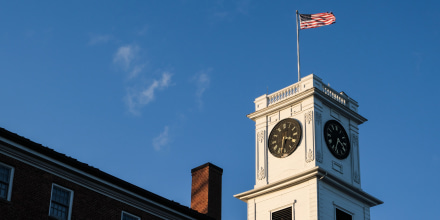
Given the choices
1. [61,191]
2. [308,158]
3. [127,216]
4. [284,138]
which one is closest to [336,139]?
[308,158]

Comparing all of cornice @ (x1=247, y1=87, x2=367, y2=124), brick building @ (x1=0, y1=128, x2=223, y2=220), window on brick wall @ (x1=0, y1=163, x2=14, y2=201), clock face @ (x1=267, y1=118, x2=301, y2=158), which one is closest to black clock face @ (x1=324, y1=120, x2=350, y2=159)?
cornice @ (x1=247, y1=87, x2=367, y2=124)

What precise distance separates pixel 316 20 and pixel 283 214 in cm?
1575

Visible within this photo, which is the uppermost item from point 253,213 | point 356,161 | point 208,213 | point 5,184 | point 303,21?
point 303,21

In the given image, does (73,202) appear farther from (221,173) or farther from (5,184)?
(221,173)

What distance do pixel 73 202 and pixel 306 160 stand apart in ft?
93.6

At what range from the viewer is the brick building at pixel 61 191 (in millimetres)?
34031

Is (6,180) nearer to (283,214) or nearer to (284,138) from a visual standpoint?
(283,214)

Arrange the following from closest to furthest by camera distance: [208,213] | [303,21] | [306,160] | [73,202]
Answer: [73,202], [208,213], [306,160], [303,21]

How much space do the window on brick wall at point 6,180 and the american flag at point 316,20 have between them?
37.1 metres

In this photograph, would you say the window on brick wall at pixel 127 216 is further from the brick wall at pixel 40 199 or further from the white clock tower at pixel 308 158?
the white clock tower at pixel 308 158

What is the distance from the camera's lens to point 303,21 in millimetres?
68125

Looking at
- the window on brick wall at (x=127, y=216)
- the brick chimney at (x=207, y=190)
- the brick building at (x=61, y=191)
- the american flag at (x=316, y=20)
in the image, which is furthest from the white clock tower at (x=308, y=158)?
the window on brick wall at (x=127, y=216)

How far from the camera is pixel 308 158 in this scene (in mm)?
61750

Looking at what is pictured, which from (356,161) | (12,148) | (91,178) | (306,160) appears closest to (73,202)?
(91,178)
